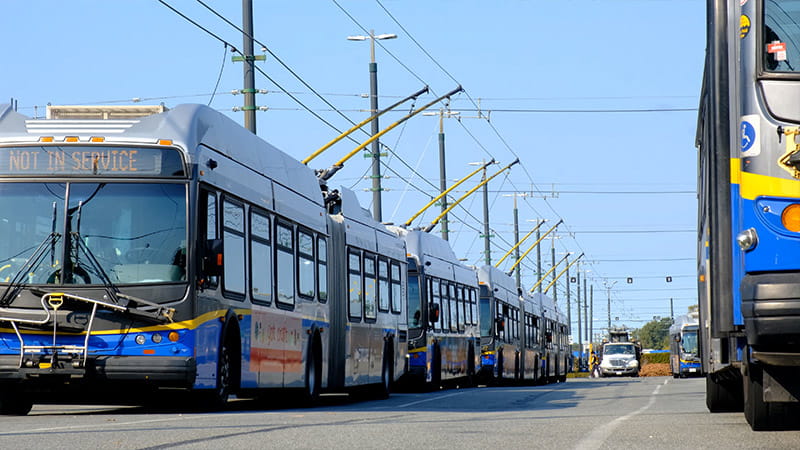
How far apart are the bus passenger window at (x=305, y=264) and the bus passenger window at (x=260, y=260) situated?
64.1 inches

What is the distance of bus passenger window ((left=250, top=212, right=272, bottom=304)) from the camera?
17141 millimetres

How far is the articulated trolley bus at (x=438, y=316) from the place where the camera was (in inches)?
1209

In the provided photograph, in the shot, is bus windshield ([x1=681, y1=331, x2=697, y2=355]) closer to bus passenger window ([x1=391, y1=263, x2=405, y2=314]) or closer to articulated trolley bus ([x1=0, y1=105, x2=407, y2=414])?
bus passenger window ([x1=391, y1=263, x2=405, y2=314])

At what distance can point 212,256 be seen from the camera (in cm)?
1490

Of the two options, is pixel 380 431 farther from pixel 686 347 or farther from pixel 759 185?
pixel 686 347

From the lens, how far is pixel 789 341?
9.53 meters

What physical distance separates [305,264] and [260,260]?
2.46 m

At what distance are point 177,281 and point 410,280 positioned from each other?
1694cm

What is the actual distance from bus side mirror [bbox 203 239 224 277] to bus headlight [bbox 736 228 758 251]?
6.40m

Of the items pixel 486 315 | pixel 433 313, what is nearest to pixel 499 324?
pixel 486 315

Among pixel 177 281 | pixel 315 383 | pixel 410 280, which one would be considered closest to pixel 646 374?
pixel 410 280

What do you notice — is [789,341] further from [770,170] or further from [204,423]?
[204,423]

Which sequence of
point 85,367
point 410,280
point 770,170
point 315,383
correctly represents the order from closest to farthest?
point 770,170 < point 85,367 < point 315,383 < point 410,280

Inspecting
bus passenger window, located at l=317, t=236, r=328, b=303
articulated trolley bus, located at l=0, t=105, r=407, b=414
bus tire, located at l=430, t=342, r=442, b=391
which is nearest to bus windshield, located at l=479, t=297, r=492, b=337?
bus tire, located at l=430, t=342, r=442, b=391
